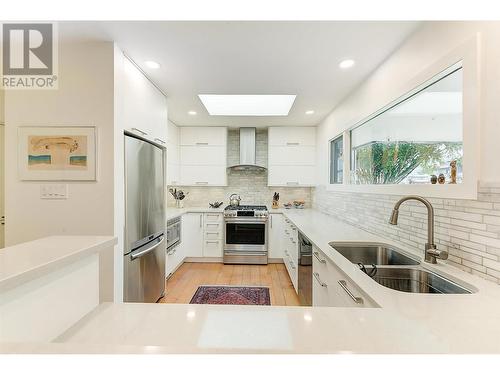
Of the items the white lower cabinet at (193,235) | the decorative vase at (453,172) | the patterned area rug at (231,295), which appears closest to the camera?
the decorative vase at (453,172)

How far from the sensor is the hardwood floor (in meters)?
2.86

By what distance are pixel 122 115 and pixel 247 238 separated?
2.73m

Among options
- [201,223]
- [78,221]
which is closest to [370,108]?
[78,221]

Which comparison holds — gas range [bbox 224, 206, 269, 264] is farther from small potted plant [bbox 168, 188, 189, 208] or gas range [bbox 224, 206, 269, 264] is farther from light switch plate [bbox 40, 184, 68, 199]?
light switch plate [bbox 40, 184, 68, 199]

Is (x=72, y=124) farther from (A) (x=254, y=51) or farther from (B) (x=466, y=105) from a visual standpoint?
(B) (x=466, y=105)

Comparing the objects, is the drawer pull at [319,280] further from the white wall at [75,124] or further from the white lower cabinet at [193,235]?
the white lower cabinet at [193,235]

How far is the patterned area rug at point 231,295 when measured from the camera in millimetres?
2744

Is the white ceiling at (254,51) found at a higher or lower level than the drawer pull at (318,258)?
higher

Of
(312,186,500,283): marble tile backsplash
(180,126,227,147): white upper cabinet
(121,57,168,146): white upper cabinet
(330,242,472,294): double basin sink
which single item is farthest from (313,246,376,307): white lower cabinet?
(180,126,227,147): white upper cabinet

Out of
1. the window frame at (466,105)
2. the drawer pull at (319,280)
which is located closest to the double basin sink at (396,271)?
the drawer pull at (319,280)

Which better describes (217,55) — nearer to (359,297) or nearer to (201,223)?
(359,297)

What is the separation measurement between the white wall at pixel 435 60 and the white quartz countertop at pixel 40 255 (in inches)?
68.8

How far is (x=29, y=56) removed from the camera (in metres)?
1.78

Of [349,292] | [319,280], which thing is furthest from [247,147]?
[349,292]
